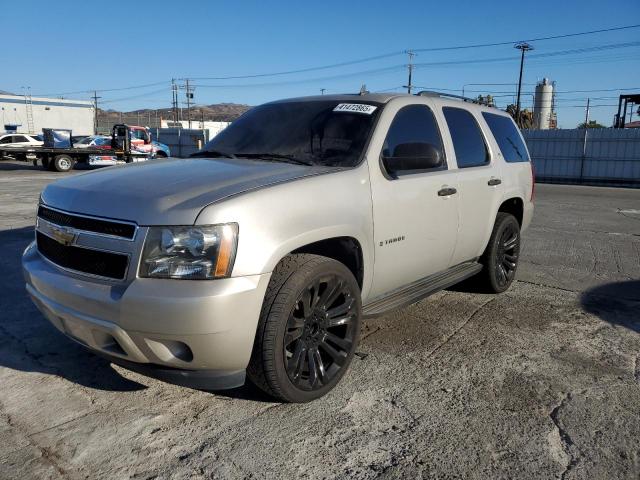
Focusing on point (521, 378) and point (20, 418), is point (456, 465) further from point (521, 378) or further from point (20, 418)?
point (20, 418)

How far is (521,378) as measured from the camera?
11.5ft

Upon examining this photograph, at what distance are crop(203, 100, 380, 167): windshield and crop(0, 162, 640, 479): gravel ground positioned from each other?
1.43m

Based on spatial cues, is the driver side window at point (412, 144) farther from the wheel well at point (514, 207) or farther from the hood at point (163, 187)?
the wheel well at point (514, 207)

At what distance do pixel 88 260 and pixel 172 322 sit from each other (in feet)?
2.10

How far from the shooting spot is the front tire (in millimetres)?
2789

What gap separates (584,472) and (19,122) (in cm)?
5052

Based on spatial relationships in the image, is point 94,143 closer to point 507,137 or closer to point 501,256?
point 507,137

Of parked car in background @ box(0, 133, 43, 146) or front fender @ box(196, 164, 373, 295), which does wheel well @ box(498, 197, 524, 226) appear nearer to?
front fender @ box(196, 164, 373, 295)

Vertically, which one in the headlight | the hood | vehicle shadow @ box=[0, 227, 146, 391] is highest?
the hood

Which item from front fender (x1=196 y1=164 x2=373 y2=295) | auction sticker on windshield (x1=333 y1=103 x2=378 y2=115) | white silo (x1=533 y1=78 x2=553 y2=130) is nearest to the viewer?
front fender (x1=196 y1=164 x2=373 y2=295)

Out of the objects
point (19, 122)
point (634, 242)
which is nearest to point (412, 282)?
point (634, 242)

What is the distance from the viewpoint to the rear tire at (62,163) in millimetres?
25656

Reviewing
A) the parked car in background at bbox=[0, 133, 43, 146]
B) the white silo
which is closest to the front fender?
the parked car in background at bbox=[0, 133, 43, 146]

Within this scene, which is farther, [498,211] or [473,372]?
[498,211]
